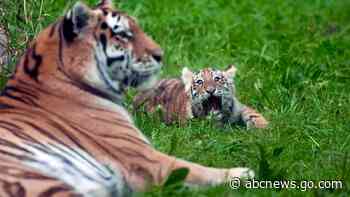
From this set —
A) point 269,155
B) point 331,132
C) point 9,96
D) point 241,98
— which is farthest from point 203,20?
point 9,96

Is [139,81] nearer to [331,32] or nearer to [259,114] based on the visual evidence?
[259,114]

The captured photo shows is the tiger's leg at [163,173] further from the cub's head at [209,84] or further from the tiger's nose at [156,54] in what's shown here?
the cub's head at [209,84]

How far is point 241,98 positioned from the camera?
30.1 ft

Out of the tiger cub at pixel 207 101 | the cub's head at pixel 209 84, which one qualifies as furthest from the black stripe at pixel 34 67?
the cub's head at pixel 209 84

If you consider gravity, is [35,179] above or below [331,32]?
above

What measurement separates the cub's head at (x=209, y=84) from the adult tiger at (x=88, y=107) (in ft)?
8.37

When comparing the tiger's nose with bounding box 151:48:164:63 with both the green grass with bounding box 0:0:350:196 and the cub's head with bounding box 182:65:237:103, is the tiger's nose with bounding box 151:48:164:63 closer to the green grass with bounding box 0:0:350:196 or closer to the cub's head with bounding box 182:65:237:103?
the green grass with bounding box 0:0:350:196

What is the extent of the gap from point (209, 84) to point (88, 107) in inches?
113

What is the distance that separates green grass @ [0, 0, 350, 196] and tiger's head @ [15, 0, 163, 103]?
719mm

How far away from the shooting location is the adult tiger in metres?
5.67

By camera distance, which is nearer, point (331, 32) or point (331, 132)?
point (331, 132)

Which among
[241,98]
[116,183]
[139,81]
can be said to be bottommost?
[241,98]

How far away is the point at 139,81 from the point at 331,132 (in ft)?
6.67

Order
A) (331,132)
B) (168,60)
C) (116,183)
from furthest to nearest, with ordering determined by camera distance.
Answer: (168,60) < (331,132) < (116,183)
